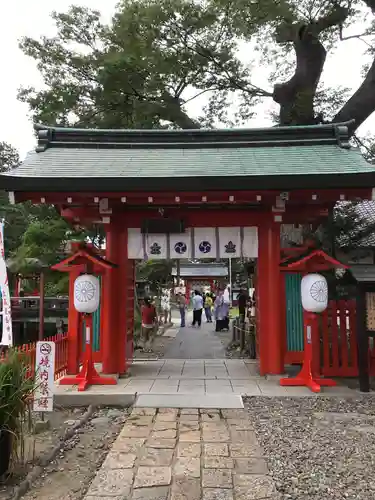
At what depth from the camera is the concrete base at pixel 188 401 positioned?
6.44 metres

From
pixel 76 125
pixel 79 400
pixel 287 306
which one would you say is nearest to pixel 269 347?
pixel 287 306

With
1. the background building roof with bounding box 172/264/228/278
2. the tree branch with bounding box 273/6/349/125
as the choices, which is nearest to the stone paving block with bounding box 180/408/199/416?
the tree branch with bounding box 273/6/349/125

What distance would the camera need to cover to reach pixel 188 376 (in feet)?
28.2

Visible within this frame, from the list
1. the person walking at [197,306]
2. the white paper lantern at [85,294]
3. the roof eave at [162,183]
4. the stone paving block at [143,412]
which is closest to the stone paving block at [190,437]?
the stone paving block at [143,412]

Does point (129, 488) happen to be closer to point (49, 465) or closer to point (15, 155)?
point (49, 465)

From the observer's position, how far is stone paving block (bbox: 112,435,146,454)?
4730 mm

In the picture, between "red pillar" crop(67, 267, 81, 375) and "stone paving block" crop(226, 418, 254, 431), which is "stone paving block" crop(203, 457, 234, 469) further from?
"red pillar" crop(67, 267, 81, 375)

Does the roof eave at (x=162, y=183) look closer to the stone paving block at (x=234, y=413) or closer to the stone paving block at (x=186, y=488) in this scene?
the stone paving block at (x=234, y=413)

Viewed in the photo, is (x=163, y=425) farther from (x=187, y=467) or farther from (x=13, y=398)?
(x=13, y=398)

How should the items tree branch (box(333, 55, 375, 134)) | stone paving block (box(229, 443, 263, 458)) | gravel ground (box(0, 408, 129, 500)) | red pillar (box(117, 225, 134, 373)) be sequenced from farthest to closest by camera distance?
1. tree branch (box(333, 55, 375, 134))
2. red pillar (box(117, 225, 134, 373))
3. stone paving block (box(229, 443, 263, 458))
4. gravel ground (box(0, 408, 129, 500))

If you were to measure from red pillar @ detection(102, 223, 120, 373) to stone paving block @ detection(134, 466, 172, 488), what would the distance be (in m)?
4.10

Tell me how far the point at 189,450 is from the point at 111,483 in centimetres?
106

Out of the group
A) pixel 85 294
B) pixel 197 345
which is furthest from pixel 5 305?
pixel 197 345

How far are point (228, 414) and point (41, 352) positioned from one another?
2769 millimetres
